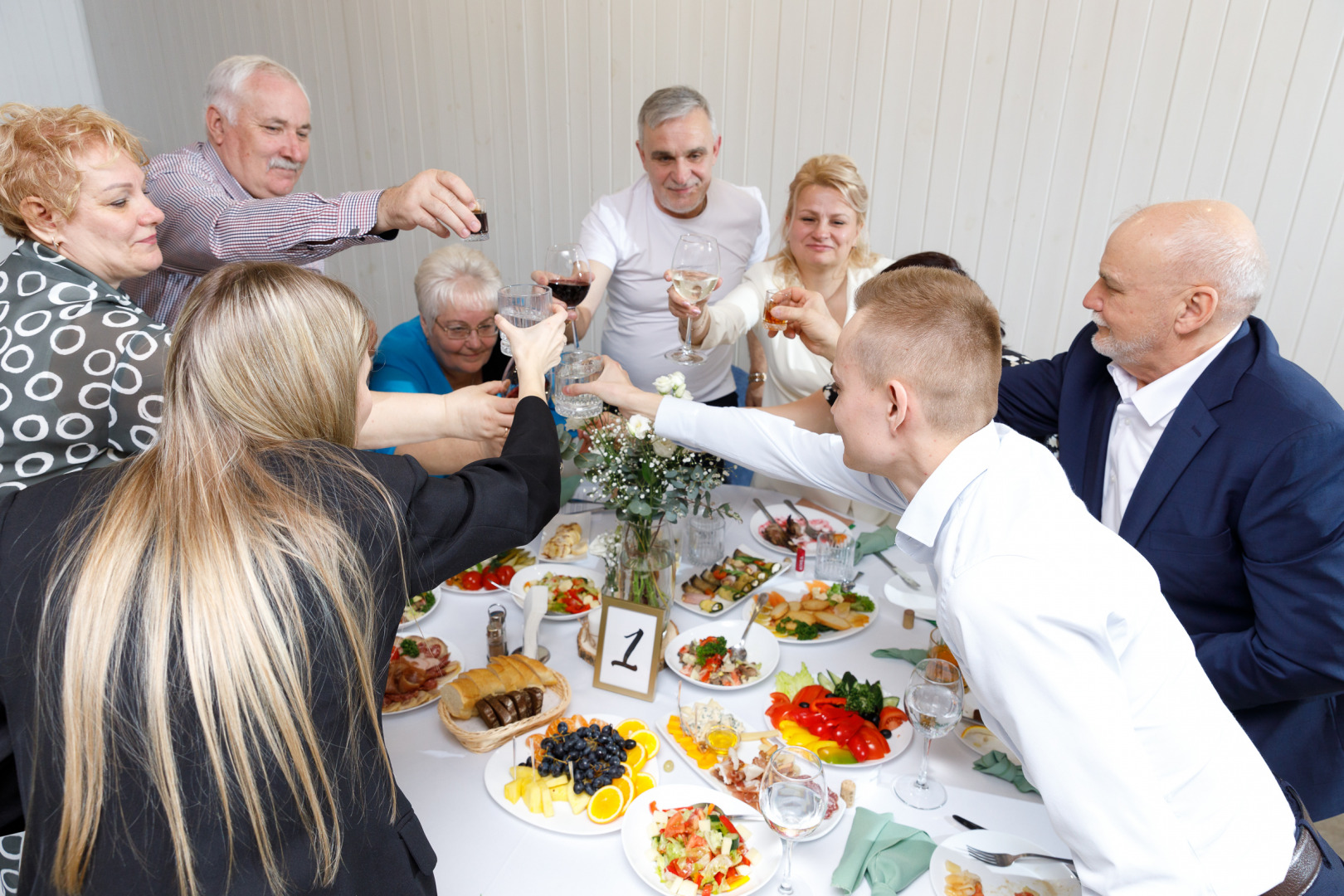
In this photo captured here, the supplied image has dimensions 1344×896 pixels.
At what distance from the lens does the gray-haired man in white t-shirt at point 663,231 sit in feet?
9.64

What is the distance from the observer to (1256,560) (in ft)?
5.32

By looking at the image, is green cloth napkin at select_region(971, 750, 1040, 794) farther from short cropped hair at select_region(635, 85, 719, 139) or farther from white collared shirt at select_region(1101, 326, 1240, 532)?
short cropped hair at select_region(635, 85, 719, 139)

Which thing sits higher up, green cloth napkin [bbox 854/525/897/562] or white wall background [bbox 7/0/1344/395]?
white wall background [bbox 7/0/1344/395]

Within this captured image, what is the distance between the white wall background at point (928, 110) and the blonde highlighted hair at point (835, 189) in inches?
37.5

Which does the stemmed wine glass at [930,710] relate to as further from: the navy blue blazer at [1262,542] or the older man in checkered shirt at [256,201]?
the older man in checkered shirt at [256,201]

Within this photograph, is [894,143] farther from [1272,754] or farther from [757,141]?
[1272,754]

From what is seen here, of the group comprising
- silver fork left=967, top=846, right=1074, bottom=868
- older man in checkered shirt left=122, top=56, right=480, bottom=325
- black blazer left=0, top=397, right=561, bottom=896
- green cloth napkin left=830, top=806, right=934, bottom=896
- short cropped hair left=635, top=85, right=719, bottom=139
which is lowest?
green cloth napkin left=830, top=806, right=934, bottom=896

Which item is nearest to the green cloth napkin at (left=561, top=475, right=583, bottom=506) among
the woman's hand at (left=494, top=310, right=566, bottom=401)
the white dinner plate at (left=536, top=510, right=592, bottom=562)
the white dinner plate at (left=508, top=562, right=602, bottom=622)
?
the white dinner plate at (left=536, top=510, right=592, bottom=562)

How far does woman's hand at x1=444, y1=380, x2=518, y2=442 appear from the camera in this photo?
168 cm

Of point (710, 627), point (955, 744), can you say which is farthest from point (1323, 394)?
point (710, 627)

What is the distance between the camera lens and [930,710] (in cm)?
148

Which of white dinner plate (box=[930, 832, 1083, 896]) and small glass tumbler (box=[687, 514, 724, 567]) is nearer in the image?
white dinner plate (box=[930, 832, 1083, 896])

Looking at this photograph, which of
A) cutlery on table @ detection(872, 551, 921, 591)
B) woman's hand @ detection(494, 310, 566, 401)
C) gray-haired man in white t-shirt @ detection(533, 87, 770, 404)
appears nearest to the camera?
woman's hand @ detection(494, 310, 566, 401)

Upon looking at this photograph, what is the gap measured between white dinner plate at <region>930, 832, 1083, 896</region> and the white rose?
3.16ft
